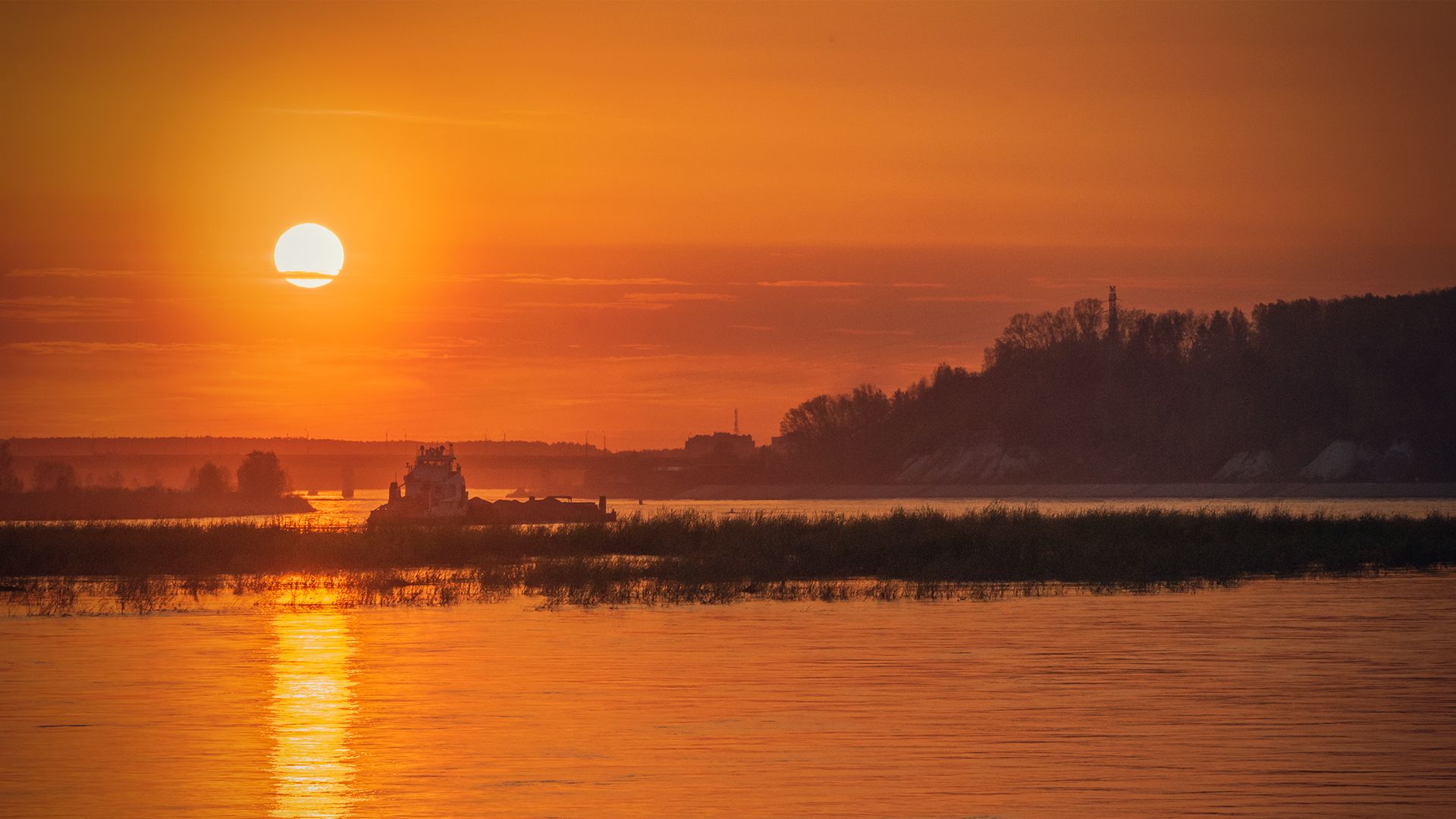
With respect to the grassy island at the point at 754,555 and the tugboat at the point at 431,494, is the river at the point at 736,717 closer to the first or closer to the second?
the grassy island at the point at 754,555

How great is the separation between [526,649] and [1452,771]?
15539mm

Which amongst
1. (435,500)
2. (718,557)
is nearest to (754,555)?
(718,557)

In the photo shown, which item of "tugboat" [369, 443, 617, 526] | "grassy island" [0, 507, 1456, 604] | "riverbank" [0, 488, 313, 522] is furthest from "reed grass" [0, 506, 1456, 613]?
"riverbank" [0, 488, 313, 522]

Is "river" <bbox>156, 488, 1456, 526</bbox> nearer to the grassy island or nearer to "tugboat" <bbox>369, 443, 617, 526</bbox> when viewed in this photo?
"tugboat" <bbox>369, 443, 617, 526</bbox>

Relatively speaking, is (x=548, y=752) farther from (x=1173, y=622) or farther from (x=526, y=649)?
(x=1173, y=622)

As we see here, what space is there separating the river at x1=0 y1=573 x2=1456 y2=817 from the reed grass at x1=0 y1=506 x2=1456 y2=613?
692 centimetres

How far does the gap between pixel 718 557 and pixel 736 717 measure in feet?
82.7

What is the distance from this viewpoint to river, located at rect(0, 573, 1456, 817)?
53.0 ft

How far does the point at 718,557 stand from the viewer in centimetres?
4581

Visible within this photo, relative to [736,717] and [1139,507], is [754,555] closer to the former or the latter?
[736,717]

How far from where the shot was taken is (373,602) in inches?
1484

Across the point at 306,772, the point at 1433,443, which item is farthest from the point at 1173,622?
the point at 1433,443

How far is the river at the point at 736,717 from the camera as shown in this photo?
16156mm

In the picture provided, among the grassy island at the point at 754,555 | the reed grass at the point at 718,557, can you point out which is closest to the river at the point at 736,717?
the reed grass at the point at 718,557
